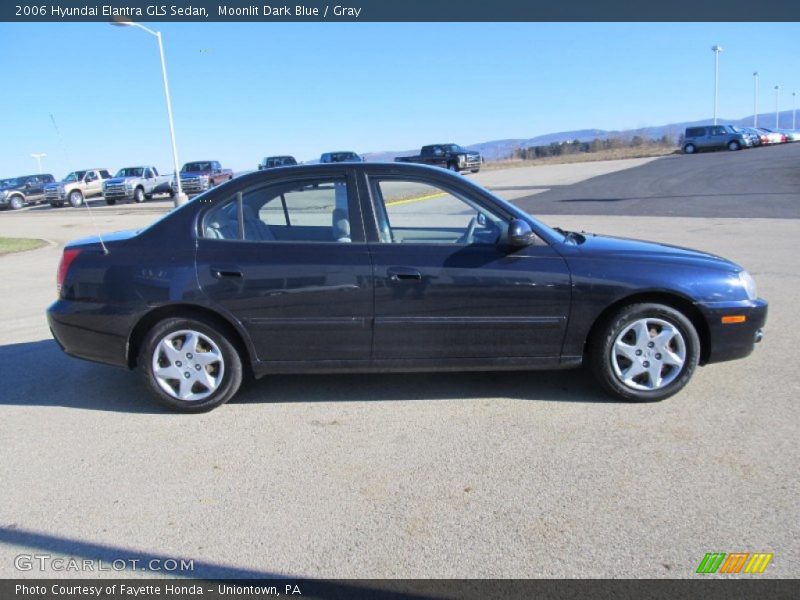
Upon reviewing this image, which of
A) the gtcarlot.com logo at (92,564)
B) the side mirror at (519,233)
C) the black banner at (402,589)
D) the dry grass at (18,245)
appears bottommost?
the black banner at (402,589)

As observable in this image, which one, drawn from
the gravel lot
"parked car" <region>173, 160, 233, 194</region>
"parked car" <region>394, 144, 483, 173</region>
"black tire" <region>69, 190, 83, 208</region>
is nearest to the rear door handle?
the gravel lot

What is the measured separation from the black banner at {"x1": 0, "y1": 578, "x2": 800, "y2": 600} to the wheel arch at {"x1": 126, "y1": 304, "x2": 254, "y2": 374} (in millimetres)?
1940

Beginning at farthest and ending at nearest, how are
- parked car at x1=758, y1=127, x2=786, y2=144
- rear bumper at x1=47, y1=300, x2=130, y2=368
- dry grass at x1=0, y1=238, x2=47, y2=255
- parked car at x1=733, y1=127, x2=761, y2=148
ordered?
parked car at x1=758, y1=127, x2=786, y2=144
parked car at x1=733, y1=127, x2=761, y2=148
dry grass at x1=0, y1=238, x2=47, y2=255
rear bumper at x1=47, y1=300, x2=130, y2=368

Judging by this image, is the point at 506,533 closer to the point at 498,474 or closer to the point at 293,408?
the point at 498,474

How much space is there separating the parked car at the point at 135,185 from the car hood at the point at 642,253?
3359cm

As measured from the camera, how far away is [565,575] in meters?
2.66

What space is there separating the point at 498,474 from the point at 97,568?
1.97m

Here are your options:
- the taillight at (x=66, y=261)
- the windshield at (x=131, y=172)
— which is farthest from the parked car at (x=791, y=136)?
the taillight at (x=66, y=261)

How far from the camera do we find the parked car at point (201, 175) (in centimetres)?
3416

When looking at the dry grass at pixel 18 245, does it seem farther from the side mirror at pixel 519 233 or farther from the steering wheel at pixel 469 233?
the side mirror at pixel 519 233

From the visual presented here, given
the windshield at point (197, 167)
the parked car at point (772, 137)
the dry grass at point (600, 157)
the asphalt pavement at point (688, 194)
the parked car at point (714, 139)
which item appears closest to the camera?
the asphalt pavement at point (688, 194)

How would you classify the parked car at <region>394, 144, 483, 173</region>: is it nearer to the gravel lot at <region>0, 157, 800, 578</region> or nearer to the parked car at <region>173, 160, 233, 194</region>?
the parked car at <region>173, 160, 233, 194</region>

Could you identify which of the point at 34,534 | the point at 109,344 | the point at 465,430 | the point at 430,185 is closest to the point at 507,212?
the point at 430,185

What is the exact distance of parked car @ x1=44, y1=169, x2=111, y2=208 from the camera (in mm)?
35938
